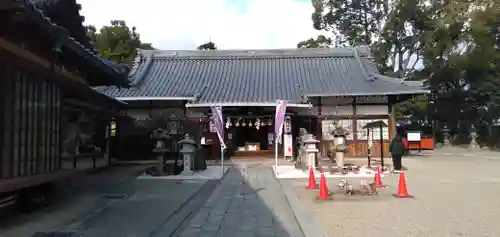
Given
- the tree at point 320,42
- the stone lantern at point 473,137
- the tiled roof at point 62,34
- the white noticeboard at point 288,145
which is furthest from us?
the tree at point 320,42

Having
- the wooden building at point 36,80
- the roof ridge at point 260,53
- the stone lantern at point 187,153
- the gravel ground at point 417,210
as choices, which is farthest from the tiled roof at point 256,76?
the wooden building at point 36,80

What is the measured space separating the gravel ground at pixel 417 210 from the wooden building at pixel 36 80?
18.0 ft

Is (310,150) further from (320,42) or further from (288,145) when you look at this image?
(320,42)

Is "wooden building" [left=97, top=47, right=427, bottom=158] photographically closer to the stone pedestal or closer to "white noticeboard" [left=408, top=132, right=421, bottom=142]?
the stone pedestal

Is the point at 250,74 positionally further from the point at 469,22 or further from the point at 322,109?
the point at 469,22

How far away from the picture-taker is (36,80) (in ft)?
30.5

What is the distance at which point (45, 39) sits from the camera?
938 cm

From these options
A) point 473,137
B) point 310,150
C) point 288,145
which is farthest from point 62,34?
point 473,137

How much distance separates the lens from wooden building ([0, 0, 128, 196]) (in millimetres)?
7898

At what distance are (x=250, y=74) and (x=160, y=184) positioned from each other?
15695 millimetres

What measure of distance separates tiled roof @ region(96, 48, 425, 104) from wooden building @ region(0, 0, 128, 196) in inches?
541

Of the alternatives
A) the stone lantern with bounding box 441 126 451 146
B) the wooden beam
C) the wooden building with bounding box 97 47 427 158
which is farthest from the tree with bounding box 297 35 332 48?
the wooden beam

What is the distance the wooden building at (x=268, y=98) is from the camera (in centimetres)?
2494

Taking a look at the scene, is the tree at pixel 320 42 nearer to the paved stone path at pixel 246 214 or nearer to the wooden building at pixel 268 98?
the wooden building at pixel 268 98
